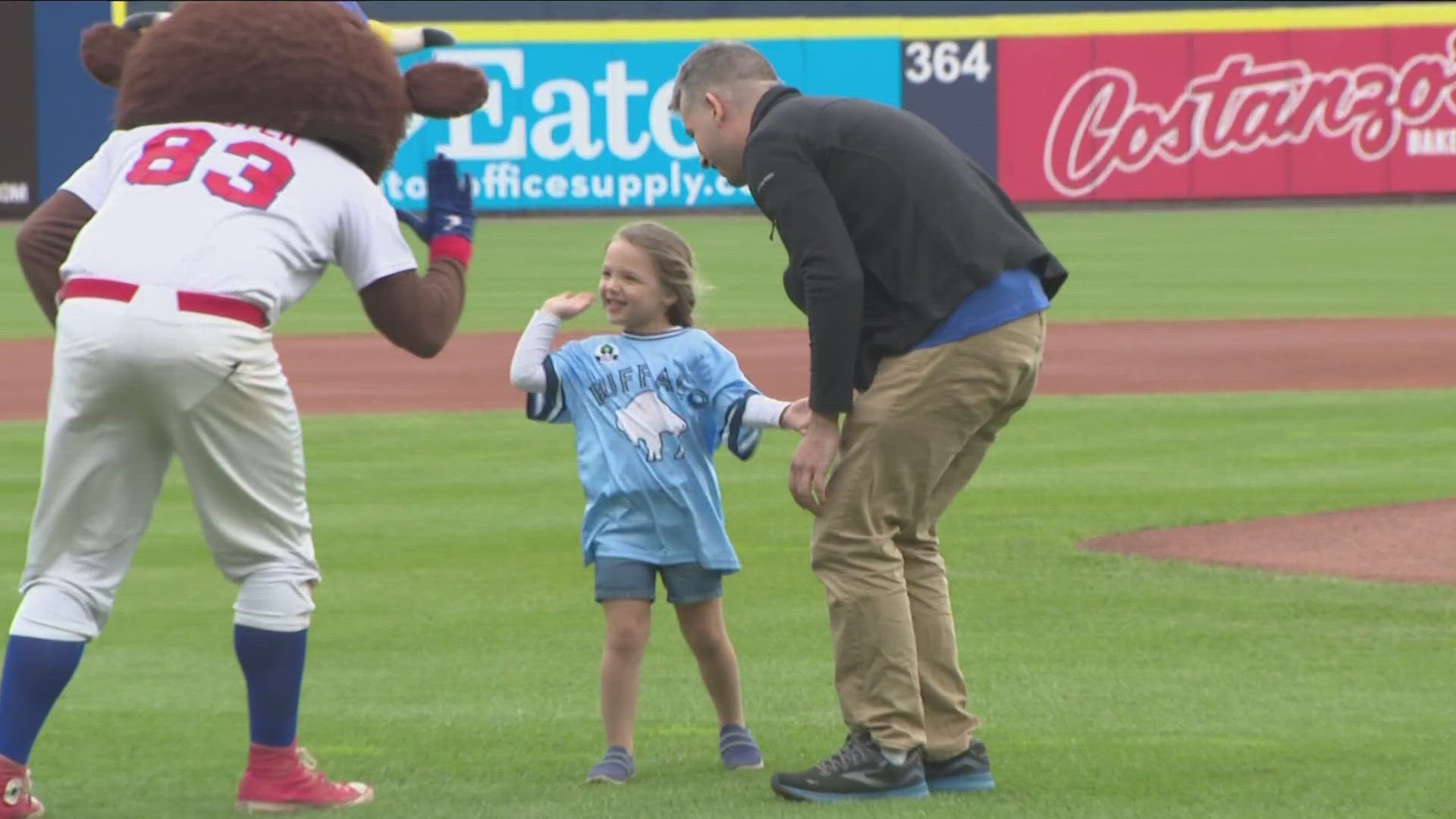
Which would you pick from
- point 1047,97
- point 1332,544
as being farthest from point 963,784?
point 1047,97

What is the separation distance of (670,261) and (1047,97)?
98.0 ft

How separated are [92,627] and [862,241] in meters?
1.77

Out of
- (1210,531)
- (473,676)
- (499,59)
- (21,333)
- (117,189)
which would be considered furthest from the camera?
(499,59)

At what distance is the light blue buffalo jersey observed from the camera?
4977 millimetres

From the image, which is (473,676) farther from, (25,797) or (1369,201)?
Answer: (1369,201)

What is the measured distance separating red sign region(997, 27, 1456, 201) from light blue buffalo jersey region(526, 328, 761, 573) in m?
29.4

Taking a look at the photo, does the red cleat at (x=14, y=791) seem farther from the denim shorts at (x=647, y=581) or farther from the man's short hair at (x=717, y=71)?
the man's short hair at (x=717, y=71)

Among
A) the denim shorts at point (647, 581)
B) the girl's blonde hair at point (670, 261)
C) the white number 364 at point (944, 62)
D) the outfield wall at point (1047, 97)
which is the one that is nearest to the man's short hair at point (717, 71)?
the girl's blonde hair at point (670, 261)

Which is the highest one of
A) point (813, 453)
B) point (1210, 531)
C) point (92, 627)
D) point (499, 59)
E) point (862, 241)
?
point (499, 59)

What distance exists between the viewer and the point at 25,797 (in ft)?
15.0

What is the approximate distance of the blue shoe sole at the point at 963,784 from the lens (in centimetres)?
491

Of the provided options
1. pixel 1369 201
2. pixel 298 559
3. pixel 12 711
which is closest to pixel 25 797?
pixel 12 711

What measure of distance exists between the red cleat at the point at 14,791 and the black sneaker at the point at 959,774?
188cm

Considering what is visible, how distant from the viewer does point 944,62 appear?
113 feet
